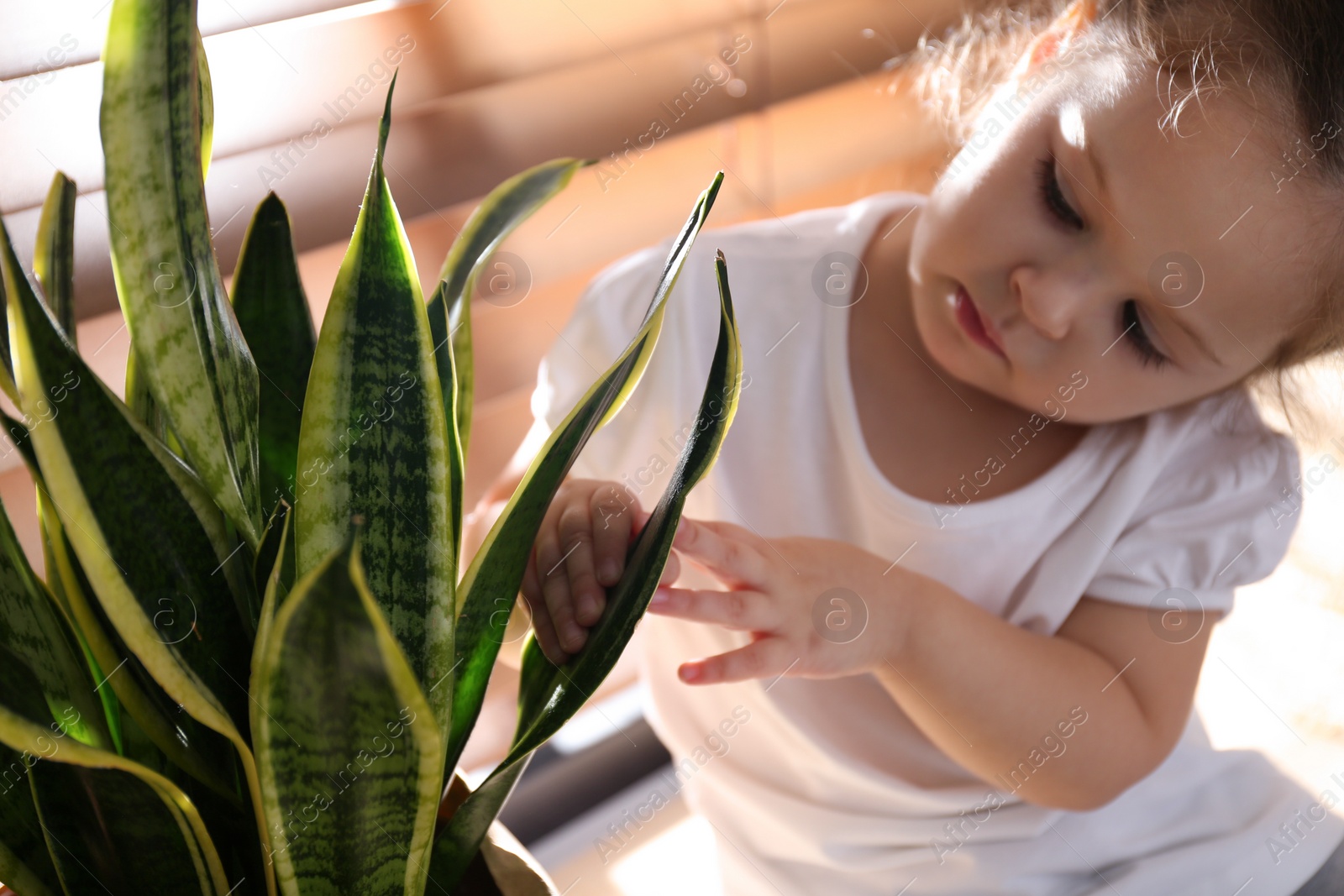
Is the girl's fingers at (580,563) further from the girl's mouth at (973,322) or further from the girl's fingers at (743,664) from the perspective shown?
the girl's mouth at (973,322)

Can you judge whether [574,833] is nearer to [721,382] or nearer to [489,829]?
[489,829]

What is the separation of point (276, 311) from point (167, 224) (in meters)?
0.11

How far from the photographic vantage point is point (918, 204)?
0.90 meters

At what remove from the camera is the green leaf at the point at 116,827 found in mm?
334

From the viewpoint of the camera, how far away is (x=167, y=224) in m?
0.33

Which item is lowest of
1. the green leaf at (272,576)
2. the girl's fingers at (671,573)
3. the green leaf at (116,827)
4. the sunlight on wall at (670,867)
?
the sunlight on wall at (670,867)

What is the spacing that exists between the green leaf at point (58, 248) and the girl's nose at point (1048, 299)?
0.54m

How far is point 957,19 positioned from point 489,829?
106 centimetres

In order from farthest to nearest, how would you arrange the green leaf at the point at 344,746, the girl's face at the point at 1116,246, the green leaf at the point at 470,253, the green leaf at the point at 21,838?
the girl's face at the point at 1116,246
the green leaf at the point at 470,253
the green leaf at the point at 21,838
the green leaf at the point at 344,746

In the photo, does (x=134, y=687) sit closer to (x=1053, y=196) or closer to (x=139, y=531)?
(x=139, y=531)

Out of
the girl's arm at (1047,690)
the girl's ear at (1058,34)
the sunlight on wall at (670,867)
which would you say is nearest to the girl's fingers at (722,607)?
the girl's arm at (1047,690)

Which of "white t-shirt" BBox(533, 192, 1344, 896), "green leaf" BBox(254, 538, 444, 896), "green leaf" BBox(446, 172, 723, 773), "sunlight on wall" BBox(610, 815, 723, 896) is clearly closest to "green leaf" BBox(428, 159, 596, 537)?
"green leaf" BBox(446, 172, 723, 773)

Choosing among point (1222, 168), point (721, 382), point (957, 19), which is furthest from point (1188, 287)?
point (957, 19)

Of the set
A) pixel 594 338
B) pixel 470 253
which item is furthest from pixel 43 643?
pixel 594 338
